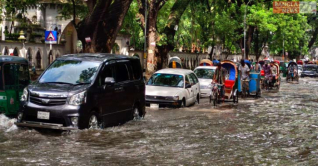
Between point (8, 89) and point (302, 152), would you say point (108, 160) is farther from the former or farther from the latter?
point (8, 89)

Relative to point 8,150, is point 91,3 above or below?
above

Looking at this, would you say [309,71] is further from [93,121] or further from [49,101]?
[49,101]

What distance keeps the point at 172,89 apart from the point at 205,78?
7601 mm

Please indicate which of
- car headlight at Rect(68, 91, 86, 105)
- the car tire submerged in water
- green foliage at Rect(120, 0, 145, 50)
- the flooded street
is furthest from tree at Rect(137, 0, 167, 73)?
car headlight at Rect(68, 91, 86, 105)

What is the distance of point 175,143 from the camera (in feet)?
38.1

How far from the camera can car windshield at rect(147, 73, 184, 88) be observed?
2156cm

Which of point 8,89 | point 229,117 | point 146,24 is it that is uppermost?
point 146,24

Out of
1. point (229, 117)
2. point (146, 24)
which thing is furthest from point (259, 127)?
point (146, 24)

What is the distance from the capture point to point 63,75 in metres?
13.1

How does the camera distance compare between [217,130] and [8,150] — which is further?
[217,130]

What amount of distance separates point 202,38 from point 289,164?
2061 inches

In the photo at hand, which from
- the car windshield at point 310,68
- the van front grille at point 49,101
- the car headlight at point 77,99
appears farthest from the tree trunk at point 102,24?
the car windshield at point 310,68

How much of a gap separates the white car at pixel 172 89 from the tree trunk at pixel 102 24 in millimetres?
2924

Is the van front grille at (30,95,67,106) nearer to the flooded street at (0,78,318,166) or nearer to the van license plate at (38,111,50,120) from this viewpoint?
the van license plate at (38,111,50,120)
